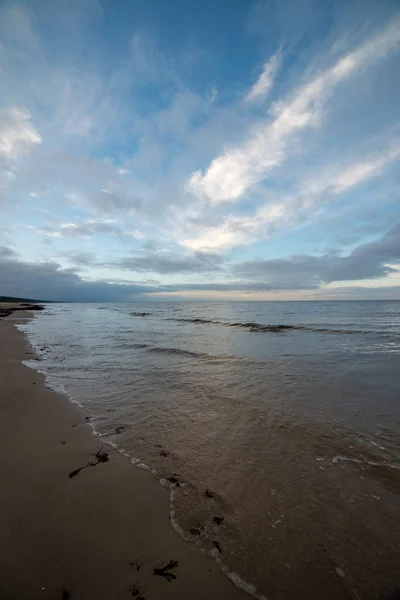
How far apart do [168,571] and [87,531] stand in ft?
3.29

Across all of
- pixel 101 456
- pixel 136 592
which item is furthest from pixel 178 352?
pixel 136 592

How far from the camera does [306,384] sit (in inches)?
316

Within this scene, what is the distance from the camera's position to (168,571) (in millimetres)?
2385

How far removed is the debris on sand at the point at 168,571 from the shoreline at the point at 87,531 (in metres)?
0.02

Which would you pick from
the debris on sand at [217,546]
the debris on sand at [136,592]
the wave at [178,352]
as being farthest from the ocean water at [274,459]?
the wave at [178,352]

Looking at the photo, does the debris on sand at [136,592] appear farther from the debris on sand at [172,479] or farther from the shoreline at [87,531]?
the debris on sand at [172,479]

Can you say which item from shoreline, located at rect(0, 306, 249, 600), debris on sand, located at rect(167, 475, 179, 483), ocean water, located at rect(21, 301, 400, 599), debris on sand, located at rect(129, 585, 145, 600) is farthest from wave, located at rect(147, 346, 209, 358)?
debris on sand, located at rect(129, 585, 145, 600)

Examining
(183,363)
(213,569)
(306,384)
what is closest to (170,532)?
(213,569)

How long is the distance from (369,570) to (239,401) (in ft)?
14.3

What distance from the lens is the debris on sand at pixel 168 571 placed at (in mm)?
2328

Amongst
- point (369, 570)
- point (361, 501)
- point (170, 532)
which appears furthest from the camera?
point (361, 501)

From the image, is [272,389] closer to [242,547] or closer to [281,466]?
[281,466]

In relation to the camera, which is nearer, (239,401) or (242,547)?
(242,547)

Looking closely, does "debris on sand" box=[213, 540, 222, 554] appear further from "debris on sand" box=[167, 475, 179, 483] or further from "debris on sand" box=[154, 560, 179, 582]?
"debris on sand" box=[167, 475, 179, 483]
